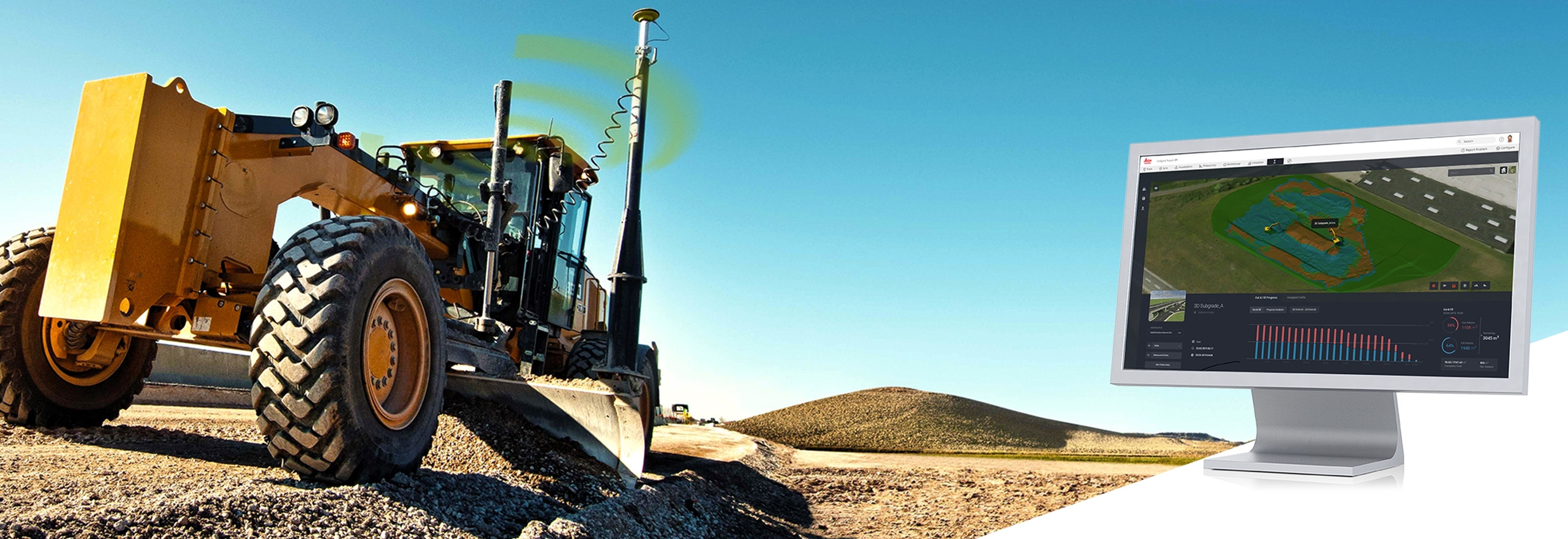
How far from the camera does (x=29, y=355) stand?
5.15m

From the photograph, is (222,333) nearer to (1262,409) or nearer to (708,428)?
(1262,409)

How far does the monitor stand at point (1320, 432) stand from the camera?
2.64m

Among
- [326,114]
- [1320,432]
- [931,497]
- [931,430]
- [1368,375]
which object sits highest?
[326,114]

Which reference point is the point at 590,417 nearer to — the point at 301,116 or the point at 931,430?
the point at 301,116

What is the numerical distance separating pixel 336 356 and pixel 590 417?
2265 mm

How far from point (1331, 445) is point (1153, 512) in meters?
0.66

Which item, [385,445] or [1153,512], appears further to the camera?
[385,445]

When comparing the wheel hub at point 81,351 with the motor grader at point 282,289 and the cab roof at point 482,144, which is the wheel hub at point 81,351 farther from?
the cab roof at point 482,144

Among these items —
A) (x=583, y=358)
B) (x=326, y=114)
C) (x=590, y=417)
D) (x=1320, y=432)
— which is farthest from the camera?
(x=583, y=358)

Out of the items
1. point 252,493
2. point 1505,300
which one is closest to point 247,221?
point 252,493

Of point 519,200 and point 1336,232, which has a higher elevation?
point 519,200

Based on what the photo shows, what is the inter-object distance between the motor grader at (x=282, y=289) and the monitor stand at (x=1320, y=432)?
10.9ft

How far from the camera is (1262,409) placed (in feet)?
9.12

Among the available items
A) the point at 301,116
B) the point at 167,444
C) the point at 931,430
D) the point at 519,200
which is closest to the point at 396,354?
the point at 301,116
